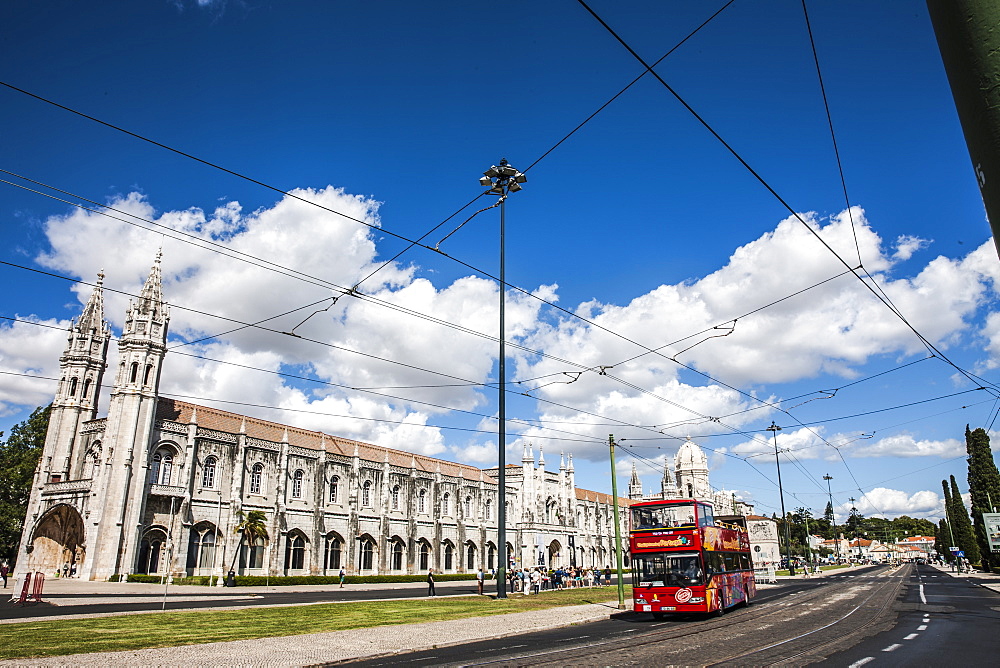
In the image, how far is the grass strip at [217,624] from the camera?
1391 cm

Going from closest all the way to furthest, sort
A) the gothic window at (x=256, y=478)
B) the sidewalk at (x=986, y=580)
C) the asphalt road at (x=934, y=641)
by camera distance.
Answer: the asphalt road at (x=934, y=641) → the sidewalk at (x=986, y=580) → the gothic window at (x=256, y=478)

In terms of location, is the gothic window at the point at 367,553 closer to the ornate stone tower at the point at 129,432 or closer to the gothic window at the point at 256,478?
the gothic window at the point at 256,478

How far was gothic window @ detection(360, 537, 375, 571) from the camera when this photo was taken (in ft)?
183

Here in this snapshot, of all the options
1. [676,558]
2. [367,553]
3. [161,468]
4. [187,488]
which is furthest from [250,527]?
[676,558]

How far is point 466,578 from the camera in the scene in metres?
59.8

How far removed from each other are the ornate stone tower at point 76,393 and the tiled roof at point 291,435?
5761 millimetres

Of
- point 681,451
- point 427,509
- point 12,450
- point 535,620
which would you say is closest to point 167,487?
point 12,450

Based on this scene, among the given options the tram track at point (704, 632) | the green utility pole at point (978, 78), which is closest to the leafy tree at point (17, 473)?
the tram track at point (704, 632)

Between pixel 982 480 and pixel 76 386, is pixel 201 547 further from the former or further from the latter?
pixel 982 480

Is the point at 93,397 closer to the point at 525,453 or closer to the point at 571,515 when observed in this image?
the point at 525,453

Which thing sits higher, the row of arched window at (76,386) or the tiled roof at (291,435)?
the row of arched window at (76,386)

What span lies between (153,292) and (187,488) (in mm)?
14872

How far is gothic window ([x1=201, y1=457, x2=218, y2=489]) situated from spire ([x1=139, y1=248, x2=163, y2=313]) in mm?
11990

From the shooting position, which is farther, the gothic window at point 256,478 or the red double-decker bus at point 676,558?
the gothic window at point 256,478
